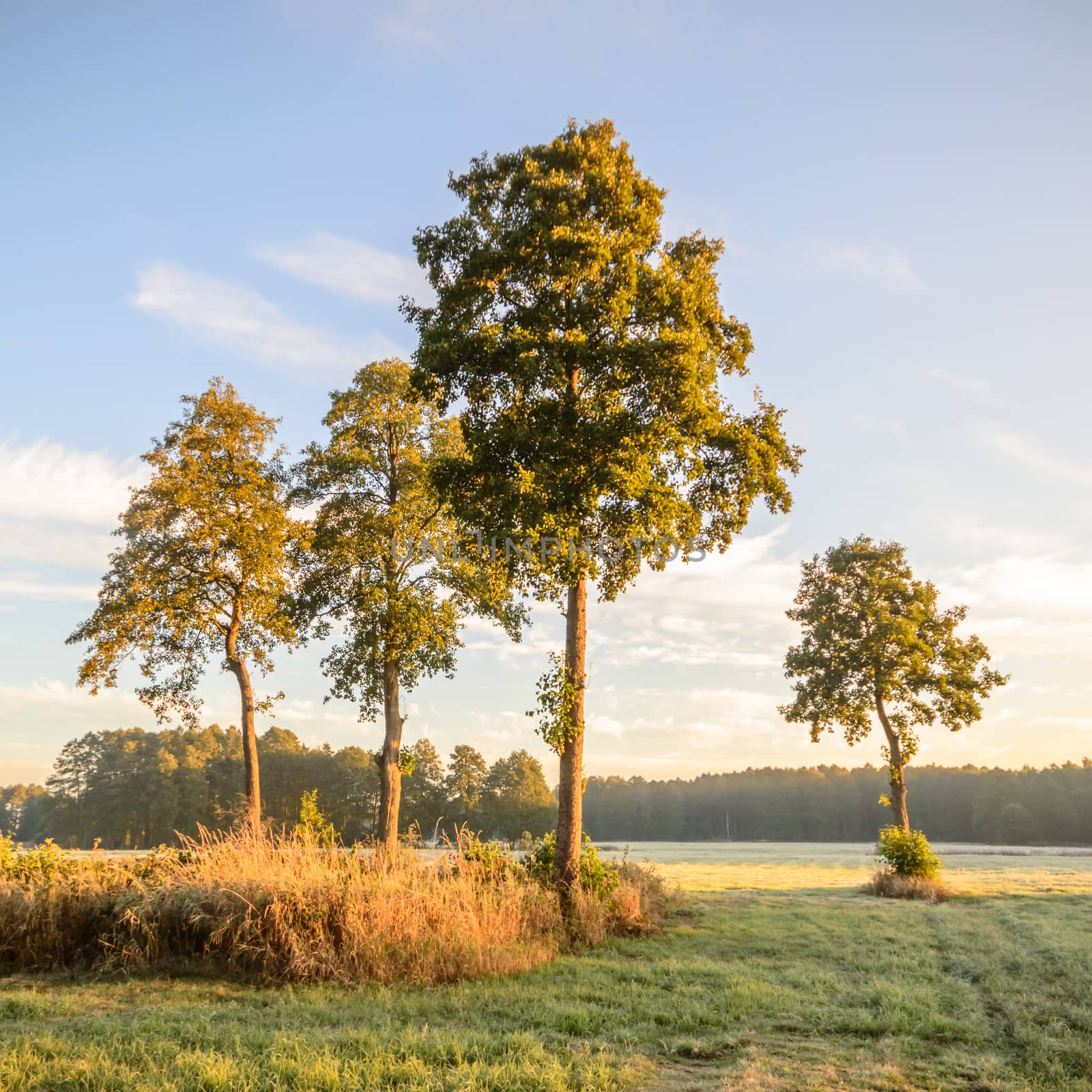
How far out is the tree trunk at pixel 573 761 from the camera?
1327 centimetres

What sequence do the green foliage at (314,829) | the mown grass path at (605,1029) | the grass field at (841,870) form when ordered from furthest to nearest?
the grass field at (841,870), the green foliage at (314,829), the mown grass path at (605,1029)

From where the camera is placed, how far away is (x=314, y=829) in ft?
41.7

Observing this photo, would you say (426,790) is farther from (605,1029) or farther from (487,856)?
(605,1029)

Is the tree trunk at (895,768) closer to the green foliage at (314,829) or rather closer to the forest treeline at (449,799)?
the green foliage at (314,829)

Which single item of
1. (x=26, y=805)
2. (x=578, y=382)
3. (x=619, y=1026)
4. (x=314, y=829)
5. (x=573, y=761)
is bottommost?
(x=26, y=805)

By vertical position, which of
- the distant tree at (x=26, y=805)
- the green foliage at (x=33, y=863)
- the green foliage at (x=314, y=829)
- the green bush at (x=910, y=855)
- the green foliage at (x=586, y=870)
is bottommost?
the distant tree at (x=26, y=805)

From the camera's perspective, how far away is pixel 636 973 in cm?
917

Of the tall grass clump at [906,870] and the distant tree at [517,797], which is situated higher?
the tall grass clump at [906,870]

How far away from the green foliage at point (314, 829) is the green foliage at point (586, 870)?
3707mm

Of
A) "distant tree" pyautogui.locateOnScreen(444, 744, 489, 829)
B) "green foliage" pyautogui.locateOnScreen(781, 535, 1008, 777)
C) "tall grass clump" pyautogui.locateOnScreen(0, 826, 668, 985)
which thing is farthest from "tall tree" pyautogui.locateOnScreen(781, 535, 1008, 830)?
"distant tree" pyautogui.locateOnScreen(444, 744, 489, 829)

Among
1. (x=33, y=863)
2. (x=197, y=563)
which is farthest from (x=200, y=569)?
(x=33, y=863)

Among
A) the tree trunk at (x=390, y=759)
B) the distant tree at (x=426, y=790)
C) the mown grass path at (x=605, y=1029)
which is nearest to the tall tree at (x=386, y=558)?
the tree trunk at (x=390, y=759)

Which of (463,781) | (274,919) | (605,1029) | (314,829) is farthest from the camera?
(463,781)

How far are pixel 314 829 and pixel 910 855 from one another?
17.1 meters
